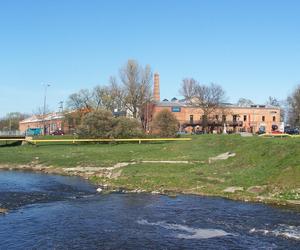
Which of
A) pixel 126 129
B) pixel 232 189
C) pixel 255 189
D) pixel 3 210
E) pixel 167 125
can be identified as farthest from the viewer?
pixel 167 125

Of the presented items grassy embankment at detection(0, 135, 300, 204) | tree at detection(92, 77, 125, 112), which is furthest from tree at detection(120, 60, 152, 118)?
grassy embankment at detection(0, 135, 300, 204)

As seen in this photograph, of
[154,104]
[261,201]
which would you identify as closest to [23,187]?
[261,201]

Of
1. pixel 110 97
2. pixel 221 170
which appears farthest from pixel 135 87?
pixel 221 170

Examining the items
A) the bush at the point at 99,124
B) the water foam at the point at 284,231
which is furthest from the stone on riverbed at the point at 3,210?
the bush at the point at 99,124

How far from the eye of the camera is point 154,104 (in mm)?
119188

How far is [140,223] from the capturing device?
69.2 feet

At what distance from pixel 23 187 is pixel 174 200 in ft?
42.6

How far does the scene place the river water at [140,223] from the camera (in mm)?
17641

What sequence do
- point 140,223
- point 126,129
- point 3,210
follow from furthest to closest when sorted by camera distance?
point 126,129 < point 3,210 < point 140,223

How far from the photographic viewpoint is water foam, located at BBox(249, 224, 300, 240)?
18.5 meters

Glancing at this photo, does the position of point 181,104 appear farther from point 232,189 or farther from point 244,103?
point 232,189

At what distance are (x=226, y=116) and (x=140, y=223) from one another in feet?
373

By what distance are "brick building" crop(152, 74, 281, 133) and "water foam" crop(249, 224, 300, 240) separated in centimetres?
9999

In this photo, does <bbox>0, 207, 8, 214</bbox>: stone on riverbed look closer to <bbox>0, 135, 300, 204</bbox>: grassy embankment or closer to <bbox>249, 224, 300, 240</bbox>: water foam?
<bbox>0, 135, 300, 204</bbox>: grassy embankment
